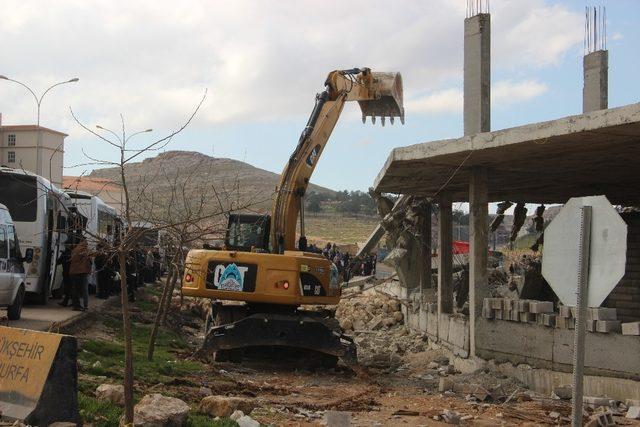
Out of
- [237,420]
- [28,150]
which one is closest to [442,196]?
[237,420]

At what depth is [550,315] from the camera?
1287 centimetres

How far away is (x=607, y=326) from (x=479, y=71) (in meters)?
7.27

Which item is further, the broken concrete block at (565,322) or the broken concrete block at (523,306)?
the broken concrete block at (523,306)

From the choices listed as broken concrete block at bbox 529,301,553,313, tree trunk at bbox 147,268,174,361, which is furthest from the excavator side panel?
broken concrete block at bbox 529,301,553,313

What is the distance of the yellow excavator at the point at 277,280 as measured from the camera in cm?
1470

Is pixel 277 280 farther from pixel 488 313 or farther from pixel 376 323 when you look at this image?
pixel 376 323

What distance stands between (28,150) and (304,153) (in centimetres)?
7281

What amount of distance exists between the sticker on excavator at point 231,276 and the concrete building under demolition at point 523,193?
10.5 feet

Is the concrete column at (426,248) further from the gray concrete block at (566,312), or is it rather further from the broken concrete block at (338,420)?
the broken concrete block at (338,420)

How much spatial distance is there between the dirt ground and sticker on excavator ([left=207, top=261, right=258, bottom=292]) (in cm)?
140

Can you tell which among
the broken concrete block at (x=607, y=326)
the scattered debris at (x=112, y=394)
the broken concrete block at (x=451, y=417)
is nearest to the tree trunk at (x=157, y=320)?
the scattered debris at (x=112, y=394)

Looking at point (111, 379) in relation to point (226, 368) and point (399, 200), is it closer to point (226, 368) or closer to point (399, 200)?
point (226, 368)

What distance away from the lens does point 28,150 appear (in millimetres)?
83125

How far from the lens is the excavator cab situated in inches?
619
